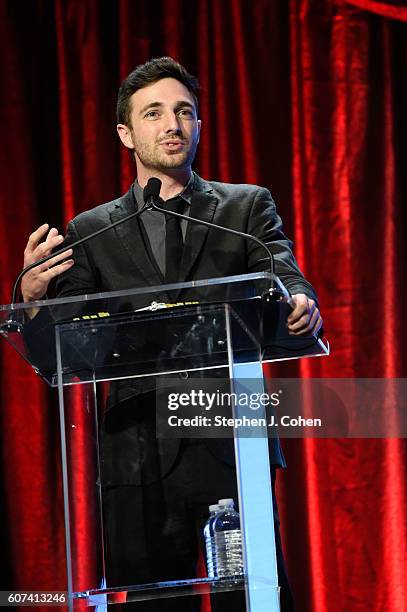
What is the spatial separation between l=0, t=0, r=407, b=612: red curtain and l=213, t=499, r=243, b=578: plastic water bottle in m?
1.71

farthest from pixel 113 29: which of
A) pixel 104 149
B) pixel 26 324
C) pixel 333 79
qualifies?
pixel 26 324

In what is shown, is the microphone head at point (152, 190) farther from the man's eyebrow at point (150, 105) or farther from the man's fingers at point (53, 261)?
the man's eyebrow at point (150, 105)

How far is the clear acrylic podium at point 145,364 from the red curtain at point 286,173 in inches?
62.7

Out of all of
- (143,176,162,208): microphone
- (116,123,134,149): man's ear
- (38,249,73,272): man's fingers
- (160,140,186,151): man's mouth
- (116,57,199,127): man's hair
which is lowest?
(38,249,73,272): man's fingers

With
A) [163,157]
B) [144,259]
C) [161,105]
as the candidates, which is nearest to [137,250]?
[144,259]

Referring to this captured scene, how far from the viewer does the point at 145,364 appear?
1.86 m

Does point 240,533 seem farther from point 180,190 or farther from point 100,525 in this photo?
point 180,190

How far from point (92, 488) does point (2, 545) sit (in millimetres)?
1716

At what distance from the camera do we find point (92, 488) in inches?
72.3

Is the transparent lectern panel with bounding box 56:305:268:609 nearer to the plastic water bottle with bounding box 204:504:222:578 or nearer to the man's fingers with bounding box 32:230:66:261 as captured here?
the plastic water bottle with bounding box 204:504:222:578

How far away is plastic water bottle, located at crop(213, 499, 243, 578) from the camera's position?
1669 millimetres

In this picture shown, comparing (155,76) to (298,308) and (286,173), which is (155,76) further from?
(286,173)

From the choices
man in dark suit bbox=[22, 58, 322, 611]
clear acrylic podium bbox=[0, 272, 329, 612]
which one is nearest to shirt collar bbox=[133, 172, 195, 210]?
man in dark suit bbox=[22, 58, 322, 611]

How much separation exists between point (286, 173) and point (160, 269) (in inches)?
62.8
